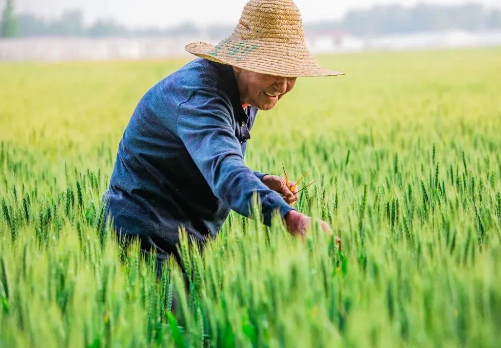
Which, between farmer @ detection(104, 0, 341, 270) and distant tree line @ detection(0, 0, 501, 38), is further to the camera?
distant tree line @ detection(0, 0, 501, 38)

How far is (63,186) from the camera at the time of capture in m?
3.46

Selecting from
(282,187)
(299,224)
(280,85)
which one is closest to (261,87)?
(280,85)

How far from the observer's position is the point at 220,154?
6.17 ft

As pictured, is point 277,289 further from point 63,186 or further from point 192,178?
point 63,186

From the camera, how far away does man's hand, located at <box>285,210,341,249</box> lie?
5.75 ft

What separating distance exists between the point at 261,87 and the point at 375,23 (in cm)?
10939

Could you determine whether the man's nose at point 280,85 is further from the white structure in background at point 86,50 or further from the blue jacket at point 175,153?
the white structure in background at point 86,50

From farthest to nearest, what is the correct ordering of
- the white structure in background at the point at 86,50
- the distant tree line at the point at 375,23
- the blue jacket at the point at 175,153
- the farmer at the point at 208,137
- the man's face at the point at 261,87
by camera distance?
the distant tree line at the point at 375,23
the white structure in background at the point at 86,50
the man's face at the point at 261,87
the blue jacket at the point at 175,153
the farmer at the point at 208,137

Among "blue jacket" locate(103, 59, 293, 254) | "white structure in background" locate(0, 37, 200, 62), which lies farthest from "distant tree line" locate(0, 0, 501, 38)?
"blue jacket" locate(103, 59, 293, 254)

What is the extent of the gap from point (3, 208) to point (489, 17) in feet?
369

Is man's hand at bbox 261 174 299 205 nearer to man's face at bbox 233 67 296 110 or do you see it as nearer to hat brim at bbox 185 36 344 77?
man's face at bbox 233 67 296 110

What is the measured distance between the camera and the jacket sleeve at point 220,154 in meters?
1.79

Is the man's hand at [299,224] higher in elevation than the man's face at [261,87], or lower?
lower

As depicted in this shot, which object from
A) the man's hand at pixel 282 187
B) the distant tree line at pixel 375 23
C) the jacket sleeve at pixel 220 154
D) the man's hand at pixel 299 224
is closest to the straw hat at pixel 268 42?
the jacket sleeve at pixel 220 154
